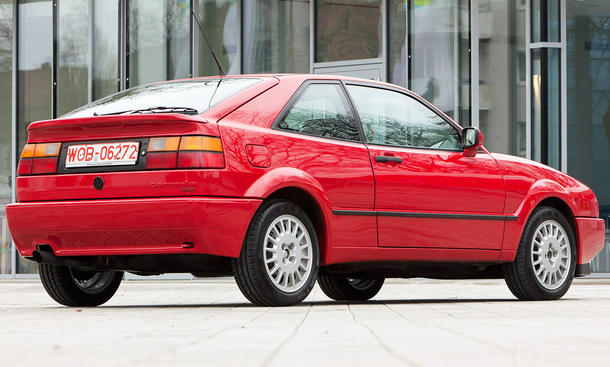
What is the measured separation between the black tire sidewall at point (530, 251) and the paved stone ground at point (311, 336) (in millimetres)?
1045

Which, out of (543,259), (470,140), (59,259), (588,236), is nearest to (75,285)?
(59,259)

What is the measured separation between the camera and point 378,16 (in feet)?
52.6

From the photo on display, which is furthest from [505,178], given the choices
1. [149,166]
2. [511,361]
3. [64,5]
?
[64,5]

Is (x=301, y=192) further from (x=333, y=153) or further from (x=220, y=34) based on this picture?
(x=220, y=34)

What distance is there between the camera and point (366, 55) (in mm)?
16016

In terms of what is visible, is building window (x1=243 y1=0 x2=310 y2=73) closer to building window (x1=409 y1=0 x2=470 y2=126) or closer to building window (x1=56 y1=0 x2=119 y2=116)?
building window (x1=409 y1=0 x2=470 y2=126)

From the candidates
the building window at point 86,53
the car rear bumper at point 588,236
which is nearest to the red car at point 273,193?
the car rear bumper at point 588,236

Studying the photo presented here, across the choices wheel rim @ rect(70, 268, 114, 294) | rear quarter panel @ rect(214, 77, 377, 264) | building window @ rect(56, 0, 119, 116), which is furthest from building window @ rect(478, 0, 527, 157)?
wheel rim @ rect(70, 268, 114, 294)

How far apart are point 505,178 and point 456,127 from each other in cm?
53

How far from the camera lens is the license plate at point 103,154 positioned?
23.0 feet

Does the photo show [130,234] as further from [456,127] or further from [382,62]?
[382,62]

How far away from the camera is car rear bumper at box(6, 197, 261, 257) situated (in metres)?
6.78

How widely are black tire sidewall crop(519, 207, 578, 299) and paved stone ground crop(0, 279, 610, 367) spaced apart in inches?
41.1

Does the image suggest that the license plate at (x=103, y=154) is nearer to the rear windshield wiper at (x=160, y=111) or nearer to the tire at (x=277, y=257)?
the rear windshield wiper at (x=160, y=111)
